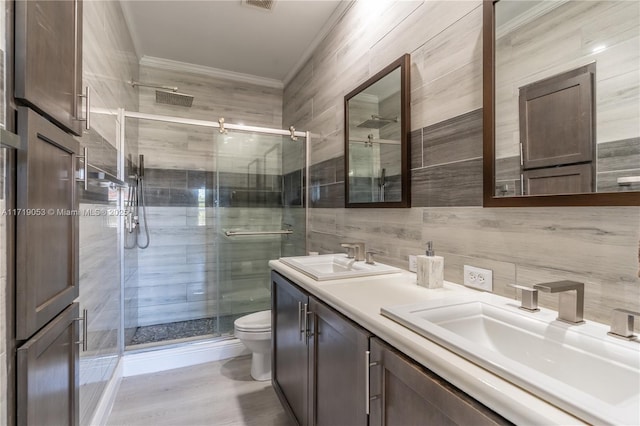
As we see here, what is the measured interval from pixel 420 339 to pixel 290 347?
41.5 inches

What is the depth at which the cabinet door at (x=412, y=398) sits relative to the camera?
62 centimetres

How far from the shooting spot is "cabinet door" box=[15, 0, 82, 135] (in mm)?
807

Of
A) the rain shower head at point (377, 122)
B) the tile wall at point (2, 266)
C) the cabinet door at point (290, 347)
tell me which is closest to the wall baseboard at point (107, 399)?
the cabinet door at point (290, 347)

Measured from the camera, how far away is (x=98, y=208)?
5.81 feet

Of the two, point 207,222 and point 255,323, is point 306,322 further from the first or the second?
point 207,222

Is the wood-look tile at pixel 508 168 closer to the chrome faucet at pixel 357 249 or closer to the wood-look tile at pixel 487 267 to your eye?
the wood-look tile at pixel 487 267

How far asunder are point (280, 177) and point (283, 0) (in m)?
1.52

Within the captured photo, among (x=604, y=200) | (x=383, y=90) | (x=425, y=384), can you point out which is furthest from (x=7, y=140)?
(x=383, y=90)

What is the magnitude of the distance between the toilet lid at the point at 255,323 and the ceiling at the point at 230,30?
2458 mm

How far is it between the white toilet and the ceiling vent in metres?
2.45

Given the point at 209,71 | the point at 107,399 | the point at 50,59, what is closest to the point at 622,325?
the point at 50,59

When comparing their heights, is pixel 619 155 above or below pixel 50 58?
below

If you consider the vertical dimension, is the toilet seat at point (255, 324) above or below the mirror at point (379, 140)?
below

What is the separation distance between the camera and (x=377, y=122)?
1.92m
